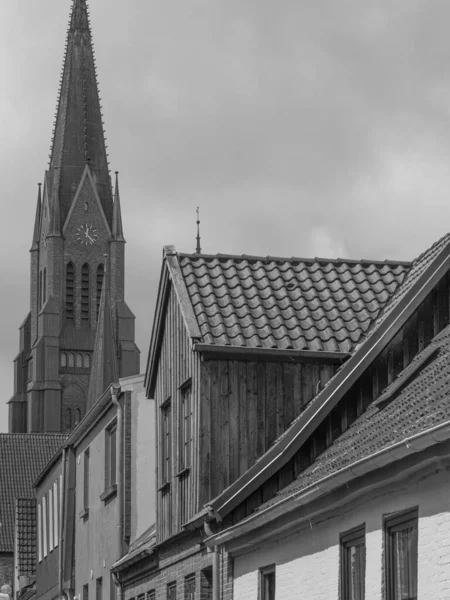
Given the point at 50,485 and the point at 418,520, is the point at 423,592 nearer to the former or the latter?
the point at 418,520

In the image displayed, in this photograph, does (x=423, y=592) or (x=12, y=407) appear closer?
(x=423, y=592)

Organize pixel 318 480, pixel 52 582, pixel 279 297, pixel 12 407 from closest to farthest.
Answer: pixel 318 480 → pixel 279 297 → pixel 52 582 → pixel 12 407

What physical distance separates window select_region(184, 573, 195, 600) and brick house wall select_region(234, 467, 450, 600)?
2.08 metres

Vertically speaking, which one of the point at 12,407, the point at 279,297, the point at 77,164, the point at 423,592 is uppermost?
the point at 77,164

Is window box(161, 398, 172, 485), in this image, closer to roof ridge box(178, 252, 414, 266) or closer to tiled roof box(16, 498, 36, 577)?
roof ridge box(178, 252, 414, 266)

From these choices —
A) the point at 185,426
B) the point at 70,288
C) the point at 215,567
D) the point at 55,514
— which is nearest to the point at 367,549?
the point at 215,567

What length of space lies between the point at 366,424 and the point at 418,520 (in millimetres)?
3302

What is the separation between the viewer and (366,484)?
13.0 meters

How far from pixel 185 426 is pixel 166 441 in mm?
1705

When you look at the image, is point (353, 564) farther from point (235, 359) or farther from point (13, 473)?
point (13, 473)

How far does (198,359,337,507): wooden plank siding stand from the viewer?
18797 mm

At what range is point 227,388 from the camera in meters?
19.1

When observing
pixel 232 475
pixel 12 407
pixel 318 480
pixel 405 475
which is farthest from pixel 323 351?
pixel 12 407

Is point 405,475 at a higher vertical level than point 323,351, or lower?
lower
